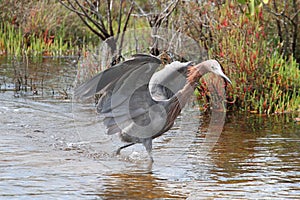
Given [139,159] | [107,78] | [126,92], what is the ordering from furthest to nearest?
[139,159] < [126,92] < [107,78]

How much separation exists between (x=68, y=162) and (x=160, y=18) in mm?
4225

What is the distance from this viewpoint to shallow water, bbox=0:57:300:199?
5113 millimetres

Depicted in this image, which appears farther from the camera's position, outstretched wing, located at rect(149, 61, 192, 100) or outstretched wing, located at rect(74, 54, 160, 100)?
outstretched wing, located at rect(149, 61, 192, 100)

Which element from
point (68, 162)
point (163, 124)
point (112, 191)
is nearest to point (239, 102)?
point (163, 124)

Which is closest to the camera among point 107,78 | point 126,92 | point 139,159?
point 107,78

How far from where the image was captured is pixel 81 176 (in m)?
5.48

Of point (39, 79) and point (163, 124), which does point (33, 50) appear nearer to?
point (39, 79)

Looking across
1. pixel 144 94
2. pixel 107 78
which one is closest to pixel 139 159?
pixel 144 94

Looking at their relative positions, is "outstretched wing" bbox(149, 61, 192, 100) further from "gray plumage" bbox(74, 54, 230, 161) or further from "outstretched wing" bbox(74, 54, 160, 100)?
"outstretched wing" bbox(74, 54, 160, 100)

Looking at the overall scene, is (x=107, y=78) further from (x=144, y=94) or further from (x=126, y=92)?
(x=144, y=94)

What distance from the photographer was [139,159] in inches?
253

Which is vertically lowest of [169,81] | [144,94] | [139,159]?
[139,159]

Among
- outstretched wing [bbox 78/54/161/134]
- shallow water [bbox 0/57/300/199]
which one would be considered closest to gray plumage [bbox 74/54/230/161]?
outstretched wing [bbox 78/54/161/134]

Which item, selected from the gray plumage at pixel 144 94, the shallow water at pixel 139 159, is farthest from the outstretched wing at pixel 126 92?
the shallow water at pixel 139 159
